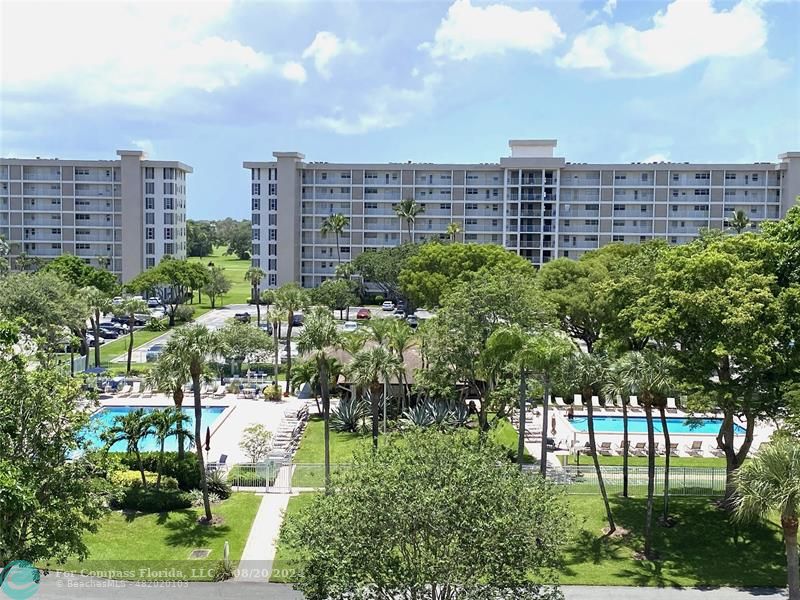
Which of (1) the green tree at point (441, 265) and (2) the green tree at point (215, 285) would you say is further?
(2) the green tree at point (215, 285)

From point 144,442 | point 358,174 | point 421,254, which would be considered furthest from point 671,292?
point 358,174

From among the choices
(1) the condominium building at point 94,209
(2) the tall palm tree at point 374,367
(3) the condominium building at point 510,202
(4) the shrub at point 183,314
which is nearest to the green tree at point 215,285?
(3) the condominium building at point 510,202

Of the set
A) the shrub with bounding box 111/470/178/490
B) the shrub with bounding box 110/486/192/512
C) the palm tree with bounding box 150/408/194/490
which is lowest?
the shrub with bounding box 110/486/192/512

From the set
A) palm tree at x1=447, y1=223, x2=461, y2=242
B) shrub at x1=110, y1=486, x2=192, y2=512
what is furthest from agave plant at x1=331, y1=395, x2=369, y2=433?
palm tree at x1=447, y1=223, x2=461, y2=242

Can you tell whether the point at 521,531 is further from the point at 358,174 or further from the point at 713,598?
the point at 358,174

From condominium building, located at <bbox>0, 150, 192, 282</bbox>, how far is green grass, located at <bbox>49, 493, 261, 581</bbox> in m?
82.8

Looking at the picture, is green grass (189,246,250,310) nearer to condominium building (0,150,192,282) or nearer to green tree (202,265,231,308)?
green tree (202,265,231,308)

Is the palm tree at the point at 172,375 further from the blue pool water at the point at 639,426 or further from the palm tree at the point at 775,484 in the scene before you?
the blue pool water at the point at 639,426

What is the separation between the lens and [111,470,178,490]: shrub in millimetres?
31297

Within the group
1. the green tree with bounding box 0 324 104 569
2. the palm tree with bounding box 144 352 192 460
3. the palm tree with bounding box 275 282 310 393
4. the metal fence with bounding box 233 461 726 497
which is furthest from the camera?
the palm tree with bounding box 275 282 310 393

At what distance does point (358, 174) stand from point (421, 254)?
35706 mm

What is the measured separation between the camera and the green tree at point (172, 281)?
8331cm

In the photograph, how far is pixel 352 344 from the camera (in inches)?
1478

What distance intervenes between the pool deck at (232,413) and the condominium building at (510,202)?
58639 mm
